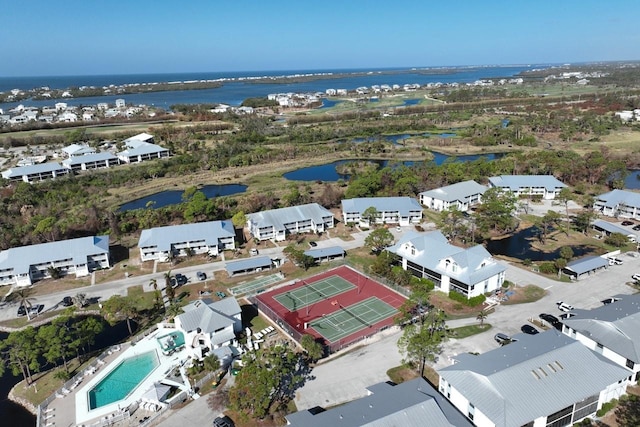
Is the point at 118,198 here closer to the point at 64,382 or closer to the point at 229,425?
the point at 64,382

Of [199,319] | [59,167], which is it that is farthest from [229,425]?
[59,167]

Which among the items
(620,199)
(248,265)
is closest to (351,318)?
(248,265)

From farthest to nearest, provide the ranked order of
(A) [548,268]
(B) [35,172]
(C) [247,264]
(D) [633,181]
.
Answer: (B) [35,172], (D) [633,181], (C) [247,264], (A) [548,268]

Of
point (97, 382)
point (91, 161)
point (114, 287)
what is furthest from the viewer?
point (91, 161)

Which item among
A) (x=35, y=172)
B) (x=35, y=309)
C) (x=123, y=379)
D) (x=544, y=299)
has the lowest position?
(x=123, y=379)

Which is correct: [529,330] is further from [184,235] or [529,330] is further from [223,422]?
[184,235]

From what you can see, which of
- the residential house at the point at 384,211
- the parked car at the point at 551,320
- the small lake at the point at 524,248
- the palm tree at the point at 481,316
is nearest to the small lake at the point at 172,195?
the residential house at the point at 384,211
